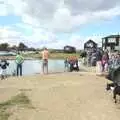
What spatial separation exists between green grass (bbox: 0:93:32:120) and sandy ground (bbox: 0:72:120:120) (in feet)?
0.67

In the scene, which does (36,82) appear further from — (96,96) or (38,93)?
(96,96)

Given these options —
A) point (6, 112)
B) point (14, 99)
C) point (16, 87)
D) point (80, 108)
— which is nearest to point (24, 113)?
point (6, 112)

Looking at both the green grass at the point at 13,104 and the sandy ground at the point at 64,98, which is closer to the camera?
the sandy ground at the point at 64,98

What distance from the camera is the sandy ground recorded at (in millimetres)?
13773

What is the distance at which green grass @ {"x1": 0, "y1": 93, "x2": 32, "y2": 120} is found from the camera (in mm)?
14154

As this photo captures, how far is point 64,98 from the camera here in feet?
56.9

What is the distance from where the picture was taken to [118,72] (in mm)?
17547

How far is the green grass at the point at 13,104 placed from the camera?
46.4 feet

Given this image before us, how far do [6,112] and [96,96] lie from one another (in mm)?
4355

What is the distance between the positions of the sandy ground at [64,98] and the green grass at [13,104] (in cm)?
20

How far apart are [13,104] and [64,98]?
2.06 metres

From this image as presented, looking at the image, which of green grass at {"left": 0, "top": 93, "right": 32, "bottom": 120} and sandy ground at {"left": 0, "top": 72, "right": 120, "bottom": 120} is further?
green grass at {"left": 0, "top": 93, "right": 32, "bottom": 120}

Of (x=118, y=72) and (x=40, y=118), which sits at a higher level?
(x=118, y=72)

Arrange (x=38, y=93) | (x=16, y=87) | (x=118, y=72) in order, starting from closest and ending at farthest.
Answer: (x=118, y=72), (x=38, y=93), (x=16, y=87)
